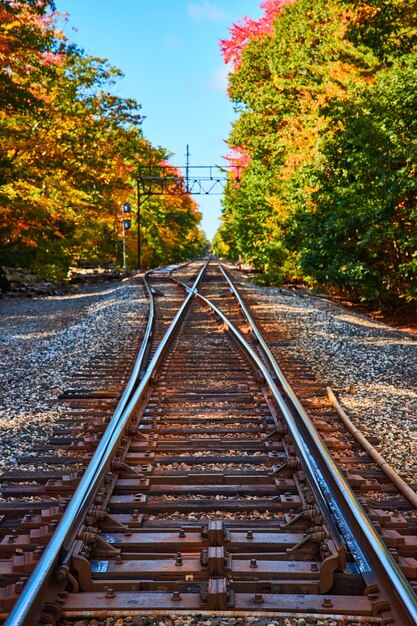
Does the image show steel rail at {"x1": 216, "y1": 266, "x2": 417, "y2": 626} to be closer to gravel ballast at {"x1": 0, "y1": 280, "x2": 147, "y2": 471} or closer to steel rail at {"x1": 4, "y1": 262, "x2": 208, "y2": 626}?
steel rail at {"x1": 4, "y1": 262, "x2": 208, "y2": 626}

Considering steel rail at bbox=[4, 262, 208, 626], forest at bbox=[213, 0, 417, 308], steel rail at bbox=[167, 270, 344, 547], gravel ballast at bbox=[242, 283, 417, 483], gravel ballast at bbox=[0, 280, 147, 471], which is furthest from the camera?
forest at bbox=[213, 0, 417, 308]

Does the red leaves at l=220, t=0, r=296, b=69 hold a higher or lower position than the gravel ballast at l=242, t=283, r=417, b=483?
higher

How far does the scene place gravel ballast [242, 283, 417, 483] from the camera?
5219 millimetres

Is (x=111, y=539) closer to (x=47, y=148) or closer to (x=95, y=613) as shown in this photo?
(x=95, y=613)

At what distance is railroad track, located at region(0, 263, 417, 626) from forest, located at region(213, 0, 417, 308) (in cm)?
694

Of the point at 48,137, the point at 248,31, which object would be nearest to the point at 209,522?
the point at 48,137

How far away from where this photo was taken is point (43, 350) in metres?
9.55

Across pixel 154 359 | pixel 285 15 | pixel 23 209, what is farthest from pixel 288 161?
pixel 154 359

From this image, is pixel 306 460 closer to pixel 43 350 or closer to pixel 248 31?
pixel 43 350

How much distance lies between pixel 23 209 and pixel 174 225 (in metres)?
35.2

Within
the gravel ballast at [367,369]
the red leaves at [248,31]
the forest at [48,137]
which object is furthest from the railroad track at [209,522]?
the red leaves at [248,31]

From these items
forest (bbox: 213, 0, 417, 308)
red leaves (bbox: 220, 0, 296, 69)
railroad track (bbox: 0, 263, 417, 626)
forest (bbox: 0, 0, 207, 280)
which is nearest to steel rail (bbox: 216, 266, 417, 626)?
railroad track (bbox: 0, 263, 417, 626)

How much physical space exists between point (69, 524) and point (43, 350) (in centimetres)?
680

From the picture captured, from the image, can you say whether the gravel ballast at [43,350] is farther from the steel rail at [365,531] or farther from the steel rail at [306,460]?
the steel rail at [365,531]
